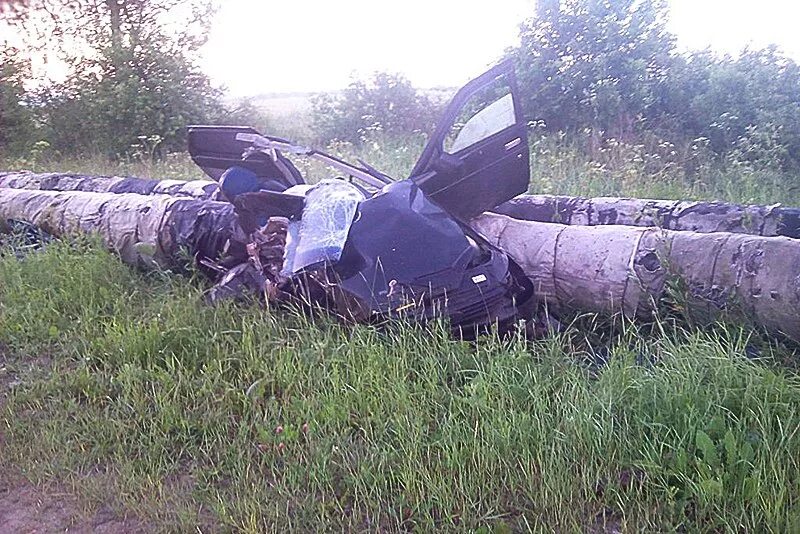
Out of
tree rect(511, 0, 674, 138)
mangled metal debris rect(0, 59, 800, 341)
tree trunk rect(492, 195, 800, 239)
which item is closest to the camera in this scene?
mangled metal debris rect(0, 59, 800, 341)

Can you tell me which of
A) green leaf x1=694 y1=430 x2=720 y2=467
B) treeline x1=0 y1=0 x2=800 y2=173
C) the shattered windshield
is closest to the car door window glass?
the shattered windshield

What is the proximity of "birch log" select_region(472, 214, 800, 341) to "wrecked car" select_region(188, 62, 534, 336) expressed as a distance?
249 mm

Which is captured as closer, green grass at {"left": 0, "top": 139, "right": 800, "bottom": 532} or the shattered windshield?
green grass at {"left": 0, "top": 139, "right": 800, "bottom": 532}

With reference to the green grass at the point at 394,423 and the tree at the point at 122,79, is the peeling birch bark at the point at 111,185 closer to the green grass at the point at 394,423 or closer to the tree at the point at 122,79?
the green grass at the point at 394,423

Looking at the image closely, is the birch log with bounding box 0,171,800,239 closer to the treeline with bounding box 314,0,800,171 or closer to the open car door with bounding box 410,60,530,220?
the open car door with bounding box 410,60,530,220

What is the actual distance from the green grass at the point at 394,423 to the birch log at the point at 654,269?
13 cm

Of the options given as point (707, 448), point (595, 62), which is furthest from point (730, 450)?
point (595, 62)

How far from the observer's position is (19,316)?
3.94 meters

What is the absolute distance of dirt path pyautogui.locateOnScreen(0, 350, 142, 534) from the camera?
7.55 ft

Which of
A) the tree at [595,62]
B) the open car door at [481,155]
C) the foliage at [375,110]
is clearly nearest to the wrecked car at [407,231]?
the open car door at [481,155]

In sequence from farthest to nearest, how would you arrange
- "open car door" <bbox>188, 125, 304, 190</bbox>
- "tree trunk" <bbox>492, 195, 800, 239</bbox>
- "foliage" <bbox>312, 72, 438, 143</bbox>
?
1. "foliage" <bbox>312, 72, 438, 143</bbox>
2. "open car door" <bbox>188, 125, 304, 190</bbox>
3. "tree trunk" <bbox>492, 195, 800, 239</bbox>

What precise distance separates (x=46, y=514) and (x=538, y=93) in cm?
→ 823

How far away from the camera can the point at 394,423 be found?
8.76 ft

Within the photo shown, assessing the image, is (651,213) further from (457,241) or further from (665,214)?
(457,241)
